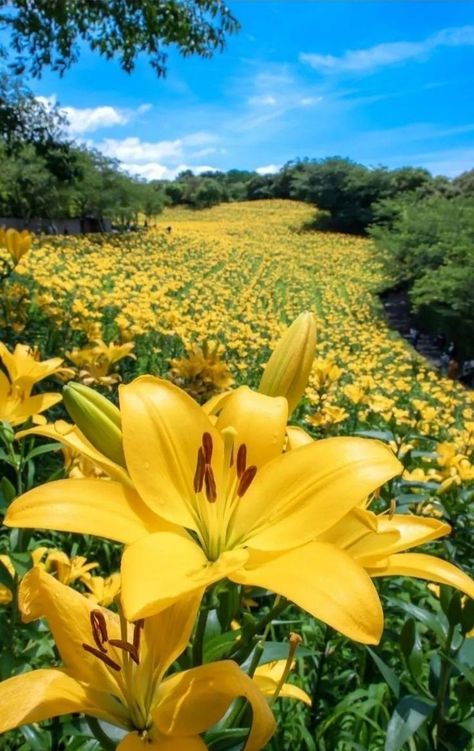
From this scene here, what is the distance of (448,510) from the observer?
85.7 inches

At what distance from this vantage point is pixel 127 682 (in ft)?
1.66

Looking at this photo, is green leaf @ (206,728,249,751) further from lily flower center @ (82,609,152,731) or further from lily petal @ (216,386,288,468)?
lily petal @ (216,386,288,468)

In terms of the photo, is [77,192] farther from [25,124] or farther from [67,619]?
[67,619]

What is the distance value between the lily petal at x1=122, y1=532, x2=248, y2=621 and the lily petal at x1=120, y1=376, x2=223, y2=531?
0.13 ft

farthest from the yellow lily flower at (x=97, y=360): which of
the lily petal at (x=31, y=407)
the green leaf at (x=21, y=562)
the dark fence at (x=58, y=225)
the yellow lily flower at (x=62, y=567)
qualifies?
the dark fence at (x=58, y=225)

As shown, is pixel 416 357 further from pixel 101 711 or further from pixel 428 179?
pixel 428 179

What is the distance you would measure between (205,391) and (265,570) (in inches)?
63.8

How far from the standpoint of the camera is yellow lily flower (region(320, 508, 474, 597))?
487 mm

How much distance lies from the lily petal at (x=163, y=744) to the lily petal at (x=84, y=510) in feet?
0.50

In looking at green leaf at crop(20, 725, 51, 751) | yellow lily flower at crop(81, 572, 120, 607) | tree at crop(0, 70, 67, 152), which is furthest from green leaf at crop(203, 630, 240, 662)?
tree at crop(0, 70, 67, 152)

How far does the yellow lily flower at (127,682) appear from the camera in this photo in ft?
1.46

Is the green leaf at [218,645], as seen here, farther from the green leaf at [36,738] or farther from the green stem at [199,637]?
the green leaf at [36,738]

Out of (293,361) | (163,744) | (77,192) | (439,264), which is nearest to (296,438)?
(293,361)

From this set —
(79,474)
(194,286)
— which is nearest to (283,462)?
(79,474)
